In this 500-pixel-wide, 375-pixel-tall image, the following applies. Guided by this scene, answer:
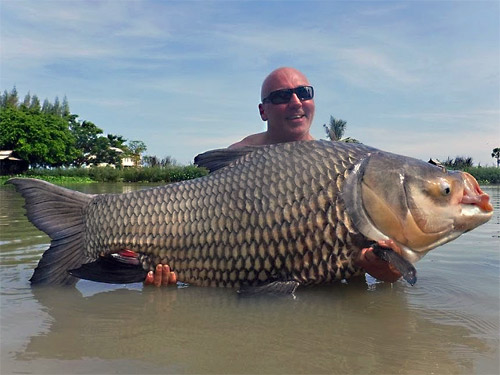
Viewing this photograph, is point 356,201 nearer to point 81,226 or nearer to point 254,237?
point 254,237

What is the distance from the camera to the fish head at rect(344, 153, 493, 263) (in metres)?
2.70

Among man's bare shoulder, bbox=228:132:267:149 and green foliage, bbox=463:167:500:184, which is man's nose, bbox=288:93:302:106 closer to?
man's bare shoulder, bbox=228:132:267:149

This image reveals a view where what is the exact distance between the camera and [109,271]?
3031 millimetres

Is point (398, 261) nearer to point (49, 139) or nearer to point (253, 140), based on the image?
point (253, 140)

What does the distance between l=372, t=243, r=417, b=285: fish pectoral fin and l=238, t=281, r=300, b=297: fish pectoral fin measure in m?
0.52

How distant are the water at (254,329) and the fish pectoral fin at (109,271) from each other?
103mm

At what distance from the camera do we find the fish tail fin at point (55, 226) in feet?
10.4

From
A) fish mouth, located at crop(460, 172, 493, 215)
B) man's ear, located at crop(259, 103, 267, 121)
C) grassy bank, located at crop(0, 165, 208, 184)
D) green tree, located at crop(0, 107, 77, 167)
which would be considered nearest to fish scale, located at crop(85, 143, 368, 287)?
fish mouth, located at crop(460, 172, 493, 215)

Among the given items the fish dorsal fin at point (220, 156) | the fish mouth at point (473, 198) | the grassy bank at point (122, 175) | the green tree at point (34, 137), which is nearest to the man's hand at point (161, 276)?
the fish dorsal fin at point (220, 156)

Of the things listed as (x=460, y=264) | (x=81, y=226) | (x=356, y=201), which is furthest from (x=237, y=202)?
(x=460, y=264)

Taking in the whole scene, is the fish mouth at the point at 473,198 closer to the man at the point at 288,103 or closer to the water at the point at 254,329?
the water at the point at 254,329

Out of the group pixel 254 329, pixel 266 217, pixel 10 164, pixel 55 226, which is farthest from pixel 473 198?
pixel 10 164

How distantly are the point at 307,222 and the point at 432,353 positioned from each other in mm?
1039

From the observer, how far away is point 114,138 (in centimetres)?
6512
